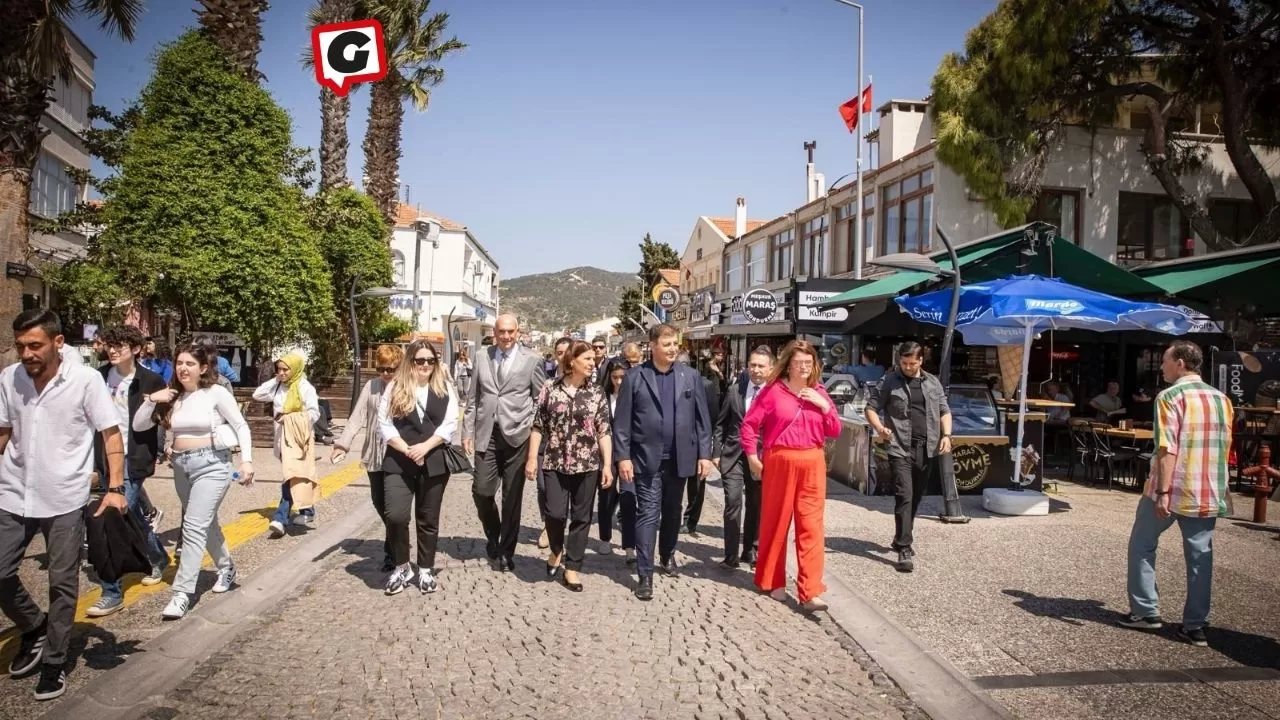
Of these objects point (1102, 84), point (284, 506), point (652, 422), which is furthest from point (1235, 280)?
point (284, 506)

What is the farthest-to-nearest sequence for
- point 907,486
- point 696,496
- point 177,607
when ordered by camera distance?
point 696,496 < point 907,486 < point 177,607

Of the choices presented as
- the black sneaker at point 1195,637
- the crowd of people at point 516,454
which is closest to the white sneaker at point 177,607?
the crowd of people at point 516,454

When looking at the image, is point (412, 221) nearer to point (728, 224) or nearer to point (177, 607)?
point (728, 224)

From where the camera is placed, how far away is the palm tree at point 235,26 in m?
14.6

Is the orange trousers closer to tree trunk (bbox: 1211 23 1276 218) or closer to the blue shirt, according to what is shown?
the blue shirt

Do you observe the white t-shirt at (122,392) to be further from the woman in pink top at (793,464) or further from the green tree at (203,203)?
the green tree at (203,203)

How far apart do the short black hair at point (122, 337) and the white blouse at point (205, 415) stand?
2.15 feet

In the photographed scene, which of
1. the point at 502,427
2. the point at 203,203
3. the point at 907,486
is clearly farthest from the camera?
the point at 203,203

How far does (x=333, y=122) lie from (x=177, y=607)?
17.5 m

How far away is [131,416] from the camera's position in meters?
5.61

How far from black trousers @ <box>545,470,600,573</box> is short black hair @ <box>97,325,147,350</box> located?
10.7 feet

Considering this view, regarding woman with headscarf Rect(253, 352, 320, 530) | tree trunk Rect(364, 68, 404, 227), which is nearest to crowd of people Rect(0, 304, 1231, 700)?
woman with headscarf Rect(253, 352, 320, 530)

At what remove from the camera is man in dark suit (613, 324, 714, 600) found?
5.57 meters

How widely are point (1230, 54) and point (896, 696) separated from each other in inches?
756
